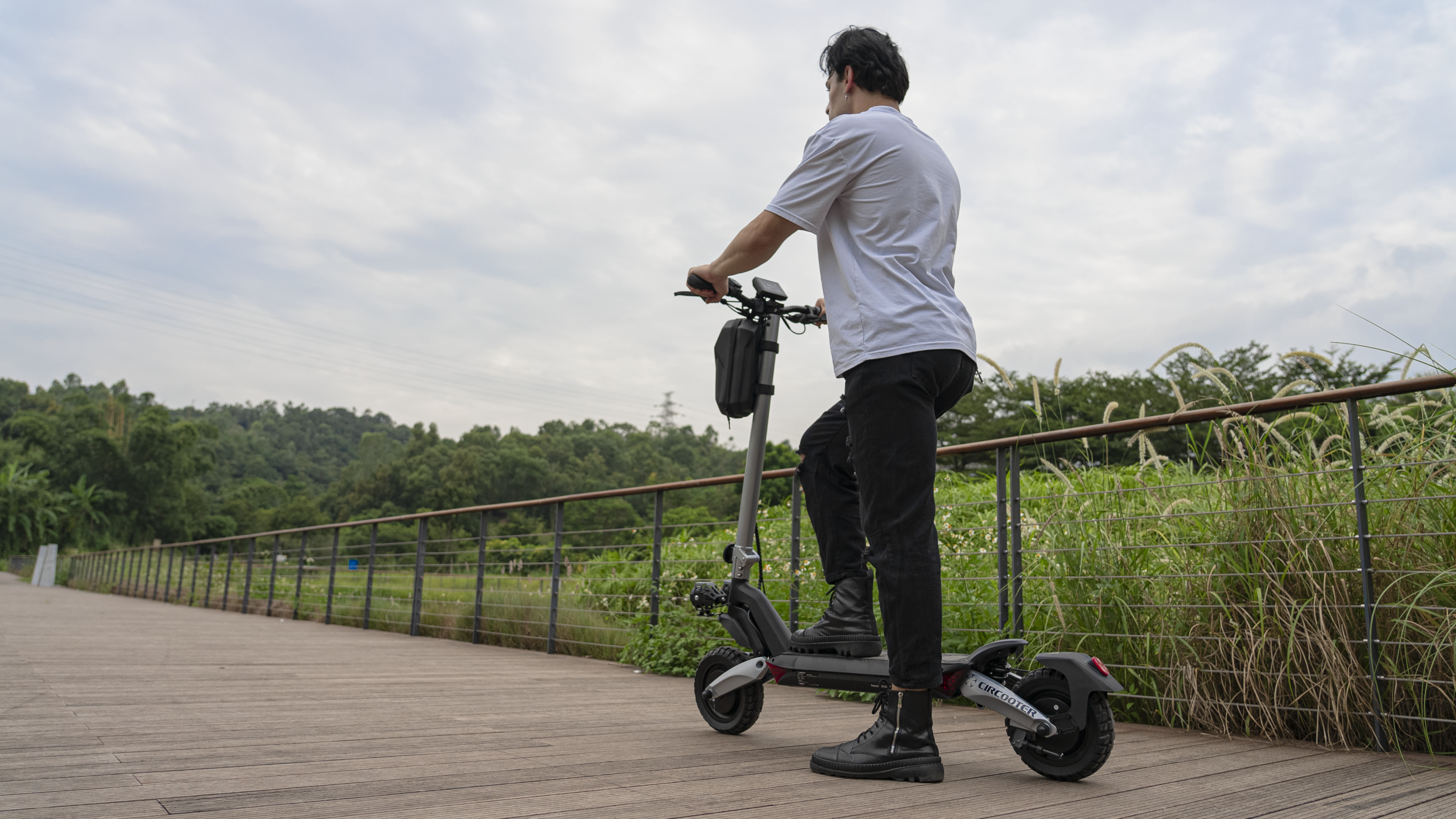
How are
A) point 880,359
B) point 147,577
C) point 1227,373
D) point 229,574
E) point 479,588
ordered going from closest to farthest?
point 880,359, point 1227,373, point 479,588, point 229,574, point 147,577

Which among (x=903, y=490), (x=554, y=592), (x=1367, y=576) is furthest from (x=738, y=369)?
(x=554, y=592)

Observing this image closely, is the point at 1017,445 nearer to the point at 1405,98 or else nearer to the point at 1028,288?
the point at 1028,288

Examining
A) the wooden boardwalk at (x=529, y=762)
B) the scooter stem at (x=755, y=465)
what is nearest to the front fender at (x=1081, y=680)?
the wooden boardwalk at (x=529, y=762)

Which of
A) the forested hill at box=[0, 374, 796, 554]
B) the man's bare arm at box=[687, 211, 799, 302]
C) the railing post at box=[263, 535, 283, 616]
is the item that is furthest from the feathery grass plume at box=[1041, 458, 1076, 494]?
the forested hill at box=[0, 374, 796, 554]

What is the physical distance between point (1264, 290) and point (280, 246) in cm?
2624

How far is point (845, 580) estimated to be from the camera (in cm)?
183

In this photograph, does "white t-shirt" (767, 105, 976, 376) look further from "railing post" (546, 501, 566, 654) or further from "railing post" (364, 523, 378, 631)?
"railing post" (364, 523, 378, 631)

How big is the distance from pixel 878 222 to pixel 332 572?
7047 mm

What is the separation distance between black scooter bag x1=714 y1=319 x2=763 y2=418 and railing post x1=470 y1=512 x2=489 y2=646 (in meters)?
3.73

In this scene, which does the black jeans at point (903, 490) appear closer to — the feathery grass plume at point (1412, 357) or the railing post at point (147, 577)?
the feathery grass plume at point (1412, 357)

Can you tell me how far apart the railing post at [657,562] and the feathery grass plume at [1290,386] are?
8.28ft

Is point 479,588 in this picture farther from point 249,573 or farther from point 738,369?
point 249,573

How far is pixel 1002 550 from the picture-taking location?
271 cm

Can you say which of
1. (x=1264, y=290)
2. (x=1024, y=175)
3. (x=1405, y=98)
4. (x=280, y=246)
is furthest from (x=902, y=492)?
(x=280, y=246)
